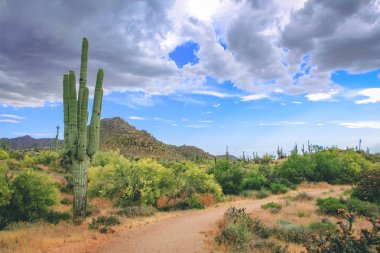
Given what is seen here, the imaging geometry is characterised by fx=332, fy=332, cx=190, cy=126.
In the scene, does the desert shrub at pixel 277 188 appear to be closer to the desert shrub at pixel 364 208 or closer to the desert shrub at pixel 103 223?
the desert shrub at pixel 364 208

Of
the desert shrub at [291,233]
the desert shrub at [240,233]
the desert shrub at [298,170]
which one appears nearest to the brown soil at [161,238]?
the desert shrub at [240,233]

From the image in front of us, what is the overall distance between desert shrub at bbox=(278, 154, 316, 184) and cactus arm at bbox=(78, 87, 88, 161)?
24251 millimetres

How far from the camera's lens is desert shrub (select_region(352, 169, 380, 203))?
21812 mm

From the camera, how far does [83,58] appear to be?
17.4 meters

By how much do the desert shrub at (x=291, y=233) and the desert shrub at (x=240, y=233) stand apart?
497mm

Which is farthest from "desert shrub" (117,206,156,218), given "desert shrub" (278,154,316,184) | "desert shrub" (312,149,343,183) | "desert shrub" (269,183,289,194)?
"desert shrub" (312,149,343,183)

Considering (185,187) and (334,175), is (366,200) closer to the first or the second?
(185,187)

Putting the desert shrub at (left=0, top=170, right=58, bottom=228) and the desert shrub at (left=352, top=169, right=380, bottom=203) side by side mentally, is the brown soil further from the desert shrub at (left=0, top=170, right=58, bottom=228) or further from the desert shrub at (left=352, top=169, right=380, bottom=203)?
the desert shrub at (left=352, top=169, right=380, bottom=203)

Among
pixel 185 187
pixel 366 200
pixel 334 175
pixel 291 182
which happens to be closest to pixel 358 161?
pixel 334 175

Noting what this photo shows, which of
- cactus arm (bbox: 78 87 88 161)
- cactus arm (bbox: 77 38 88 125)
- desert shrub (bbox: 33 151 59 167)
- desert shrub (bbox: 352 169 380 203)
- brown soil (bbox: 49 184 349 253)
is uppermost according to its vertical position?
cactus arm (bbox: 77 38 88 125)

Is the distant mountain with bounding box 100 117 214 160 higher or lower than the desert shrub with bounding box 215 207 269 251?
higher

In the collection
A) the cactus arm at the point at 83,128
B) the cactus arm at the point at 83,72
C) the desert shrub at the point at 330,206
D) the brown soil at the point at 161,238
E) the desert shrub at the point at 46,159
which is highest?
the cactus arm at the point at 83,72

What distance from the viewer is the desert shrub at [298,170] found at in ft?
118

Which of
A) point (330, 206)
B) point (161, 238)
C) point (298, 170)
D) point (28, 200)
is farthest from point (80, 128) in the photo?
point (298, 170)
